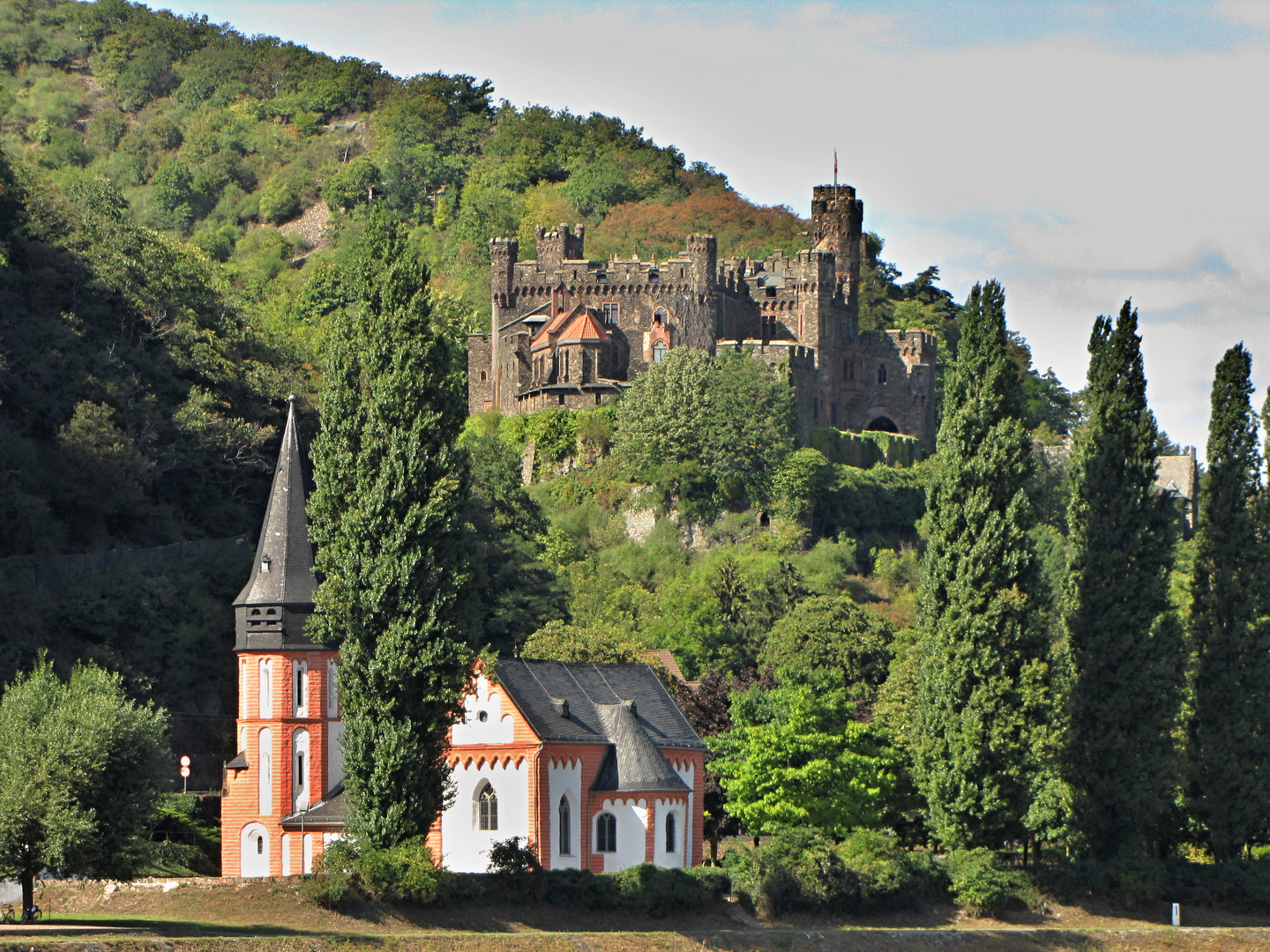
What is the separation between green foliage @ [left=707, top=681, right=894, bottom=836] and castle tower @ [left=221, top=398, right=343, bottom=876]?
1187 centimetres

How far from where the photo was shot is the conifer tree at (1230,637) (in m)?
52.3

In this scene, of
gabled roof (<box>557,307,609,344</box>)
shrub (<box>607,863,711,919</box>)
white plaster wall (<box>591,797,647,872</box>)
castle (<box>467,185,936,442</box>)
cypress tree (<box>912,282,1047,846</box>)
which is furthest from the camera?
castle (<box>467,185,936,442</box>)

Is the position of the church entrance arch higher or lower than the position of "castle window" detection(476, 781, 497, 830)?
lower

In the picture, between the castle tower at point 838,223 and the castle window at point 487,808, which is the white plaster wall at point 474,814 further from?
the castle tower at point 838,223

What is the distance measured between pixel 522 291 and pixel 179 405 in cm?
3856

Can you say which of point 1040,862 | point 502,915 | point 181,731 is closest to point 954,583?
point 1040,862

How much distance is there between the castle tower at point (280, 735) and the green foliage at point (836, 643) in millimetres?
28322

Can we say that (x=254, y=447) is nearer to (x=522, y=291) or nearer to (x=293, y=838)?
(x=293, y=838)

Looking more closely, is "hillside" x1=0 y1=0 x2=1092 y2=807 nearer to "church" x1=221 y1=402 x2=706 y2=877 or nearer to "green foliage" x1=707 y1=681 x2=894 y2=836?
"church" x1=221 y1=402 x2=706 y2=877

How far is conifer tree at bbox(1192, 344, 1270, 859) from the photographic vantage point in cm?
5228

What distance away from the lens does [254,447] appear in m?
75.4

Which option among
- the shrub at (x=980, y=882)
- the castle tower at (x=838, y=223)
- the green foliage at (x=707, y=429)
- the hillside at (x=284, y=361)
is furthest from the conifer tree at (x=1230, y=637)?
the castle tower at (x=838, y=223)

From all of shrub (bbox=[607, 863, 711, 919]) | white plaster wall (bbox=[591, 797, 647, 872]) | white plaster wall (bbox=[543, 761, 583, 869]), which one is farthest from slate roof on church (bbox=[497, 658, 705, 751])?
shrub (bbox=[607, 863, 711, 919])

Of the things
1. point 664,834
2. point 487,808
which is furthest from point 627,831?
point 487,808
